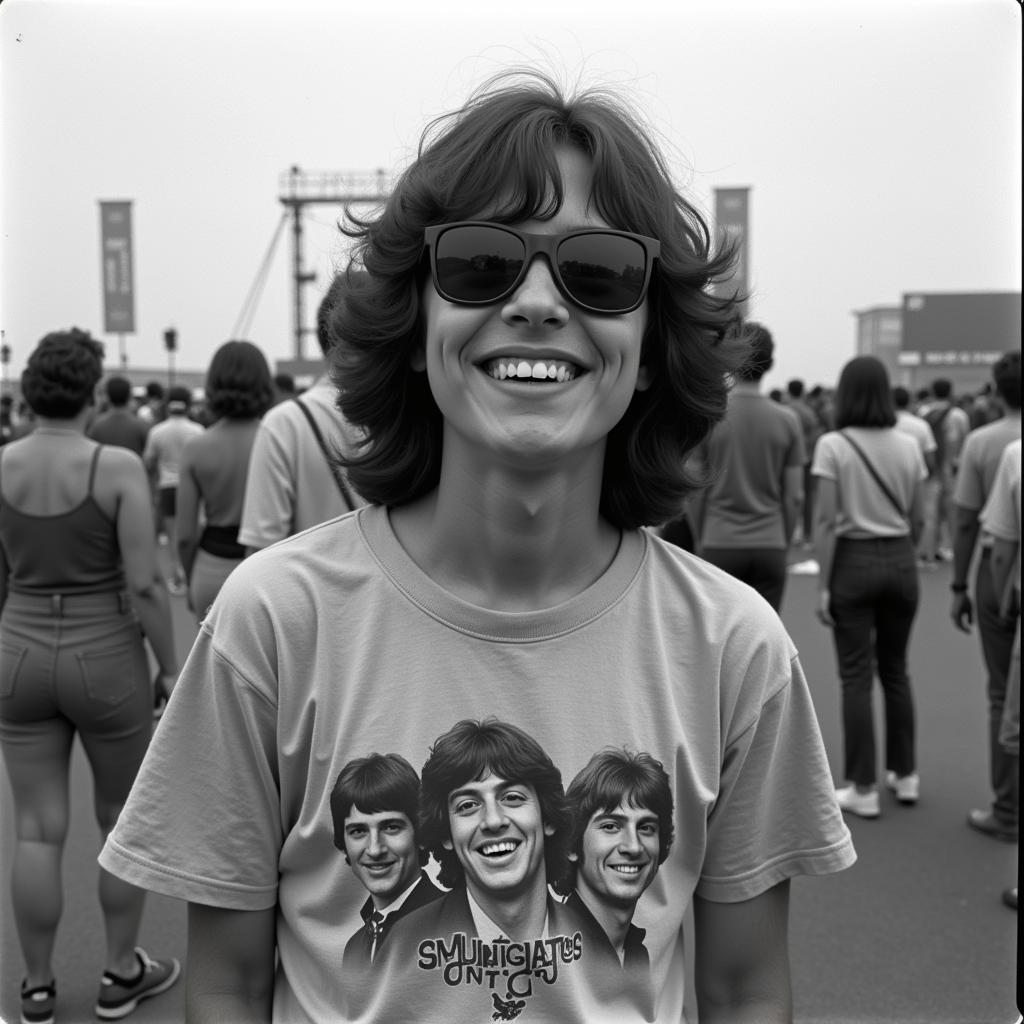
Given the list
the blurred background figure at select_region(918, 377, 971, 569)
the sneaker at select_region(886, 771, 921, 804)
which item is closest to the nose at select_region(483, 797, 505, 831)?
the sneaker at select_region(886, 771, 921, 804)

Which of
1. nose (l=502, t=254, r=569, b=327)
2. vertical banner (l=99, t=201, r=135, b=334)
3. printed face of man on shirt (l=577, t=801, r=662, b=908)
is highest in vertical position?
vertical banner (l=99, t=201, r=135, b=334)

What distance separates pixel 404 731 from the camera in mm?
1285

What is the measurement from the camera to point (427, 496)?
152cm

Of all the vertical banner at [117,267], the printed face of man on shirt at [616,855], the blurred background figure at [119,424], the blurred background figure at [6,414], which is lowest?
the printed face of man on shirt at [616,855]

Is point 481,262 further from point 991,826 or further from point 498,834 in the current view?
point 991,826

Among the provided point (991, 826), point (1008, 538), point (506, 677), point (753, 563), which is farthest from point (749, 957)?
point (753, 563)

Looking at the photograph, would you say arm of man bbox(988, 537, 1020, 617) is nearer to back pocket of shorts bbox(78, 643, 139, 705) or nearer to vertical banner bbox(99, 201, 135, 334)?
back pocket of shorts bbox(78, 643, 139, 705)

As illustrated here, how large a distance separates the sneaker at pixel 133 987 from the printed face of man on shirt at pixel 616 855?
98.3 inches

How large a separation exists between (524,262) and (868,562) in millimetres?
4038

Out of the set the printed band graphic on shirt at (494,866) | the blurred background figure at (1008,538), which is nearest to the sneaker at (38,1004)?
the printed band graphic on shirt at (494,866)

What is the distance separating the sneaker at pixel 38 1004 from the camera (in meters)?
3.15

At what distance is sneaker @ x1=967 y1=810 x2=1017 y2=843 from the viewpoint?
4.59m

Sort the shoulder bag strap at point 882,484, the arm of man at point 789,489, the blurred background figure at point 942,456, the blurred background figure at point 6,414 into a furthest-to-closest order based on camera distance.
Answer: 1. the blurred background figure at point 6,414
2. the blurred background figure at point 942,456
3. the arm of man at point 789,489
4. the shoulder bag strap at point 882,484

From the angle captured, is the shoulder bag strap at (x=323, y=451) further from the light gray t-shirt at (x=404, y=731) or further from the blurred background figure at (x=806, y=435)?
the blurred background figure at (x=806, y=435)
